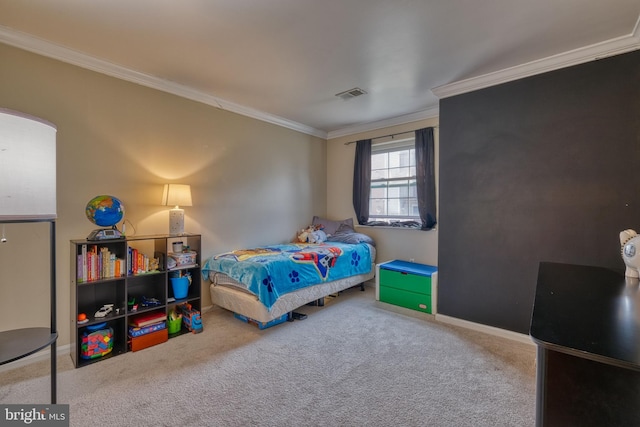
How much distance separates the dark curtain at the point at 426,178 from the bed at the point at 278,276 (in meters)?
0.97

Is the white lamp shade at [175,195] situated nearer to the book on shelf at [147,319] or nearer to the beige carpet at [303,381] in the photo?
the book on shelf at [147,319]

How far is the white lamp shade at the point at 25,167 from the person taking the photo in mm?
987

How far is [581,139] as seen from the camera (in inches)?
91.0

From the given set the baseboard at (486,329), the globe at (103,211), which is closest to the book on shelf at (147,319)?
the globe at (103,211)

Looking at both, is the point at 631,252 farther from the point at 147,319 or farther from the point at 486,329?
the point at 147,319

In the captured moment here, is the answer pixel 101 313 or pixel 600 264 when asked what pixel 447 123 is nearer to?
pixel 600 264

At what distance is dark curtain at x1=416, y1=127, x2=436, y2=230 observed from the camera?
147 inches

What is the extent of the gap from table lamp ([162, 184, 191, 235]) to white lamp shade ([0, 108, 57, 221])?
1687 mm

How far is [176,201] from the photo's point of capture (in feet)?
9.20

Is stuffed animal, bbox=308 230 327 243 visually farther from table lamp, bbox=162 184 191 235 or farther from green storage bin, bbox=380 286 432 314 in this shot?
table lamp, bbox=162 184 191 235

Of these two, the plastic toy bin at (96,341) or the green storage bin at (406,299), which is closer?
the plastic toy bin at (96,341)

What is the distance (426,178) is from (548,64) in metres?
1.67

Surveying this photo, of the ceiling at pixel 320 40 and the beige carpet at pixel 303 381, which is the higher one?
the ceiling at pixel 320 40

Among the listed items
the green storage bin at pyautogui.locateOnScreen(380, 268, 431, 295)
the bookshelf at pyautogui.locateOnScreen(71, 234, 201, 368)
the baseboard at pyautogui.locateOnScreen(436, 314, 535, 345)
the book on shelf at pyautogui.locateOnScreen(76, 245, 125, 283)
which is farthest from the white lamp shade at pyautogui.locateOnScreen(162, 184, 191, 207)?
the baseboard at pyautogui.locateOnScreen(436, 314, 535, 345)
